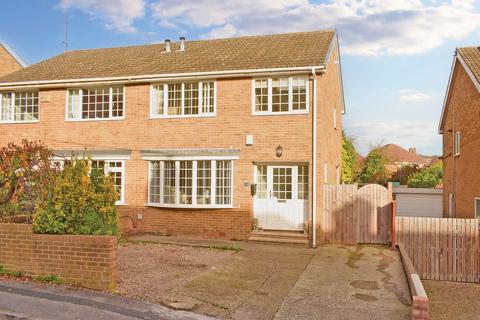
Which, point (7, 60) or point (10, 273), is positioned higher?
point (7, 60)

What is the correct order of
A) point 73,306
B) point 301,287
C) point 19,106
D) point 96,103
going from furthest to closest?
point 19,106 → point 96,103 → point 301,287 → point 73,306

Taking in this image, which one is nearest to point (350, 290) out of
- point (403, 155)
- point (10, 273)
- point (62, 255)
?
point (62, 255)

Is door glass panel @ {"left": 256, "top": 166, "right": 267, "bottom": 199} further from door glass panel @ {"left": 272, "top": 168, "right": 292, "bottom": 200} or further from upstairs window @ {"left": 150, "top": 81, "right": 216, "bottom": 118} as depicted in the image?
upstairs window @ {"left": 150, "top": 81, "right": 216, "bottom": 118}

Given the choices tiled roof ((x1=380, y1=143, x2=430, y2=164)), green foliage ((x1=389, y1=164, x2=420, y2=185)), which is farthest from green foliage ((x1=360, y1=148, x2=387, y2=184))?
tiled roof ((x1=380, y1=143, x2=430, y2=164))

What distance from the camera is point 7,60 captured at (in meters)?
Answer: 24.3

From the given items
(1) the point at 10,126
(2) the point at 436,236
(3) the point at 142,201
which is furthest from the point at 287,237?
(1) the point at 10,126

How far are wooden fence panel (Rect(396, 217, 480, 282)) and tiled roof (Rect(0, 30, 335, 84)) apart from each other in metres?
6.02

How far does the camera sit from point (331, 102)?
58.0 ft

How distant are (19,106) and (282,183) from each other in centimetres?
1131

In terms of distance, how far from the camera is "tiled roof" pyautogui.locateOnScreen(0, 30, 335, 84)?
15.4 m

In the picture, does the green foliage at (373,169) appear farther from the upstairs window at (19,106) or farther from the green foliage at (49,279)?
the green foliage at (49,279)

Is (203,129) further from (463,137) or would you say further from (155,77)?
(463,137)

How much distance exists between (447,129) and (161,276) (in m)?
17.9

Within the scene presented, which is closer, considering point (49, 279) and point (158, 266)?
point (49, 279)
